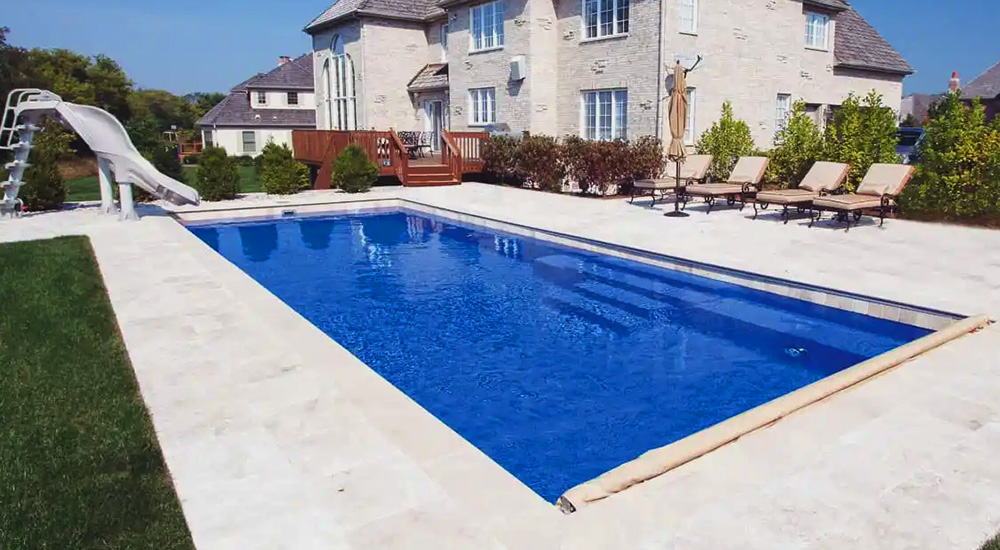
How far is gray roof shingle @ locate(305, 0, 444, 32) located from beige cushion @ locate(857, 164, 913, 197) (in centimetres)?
1847

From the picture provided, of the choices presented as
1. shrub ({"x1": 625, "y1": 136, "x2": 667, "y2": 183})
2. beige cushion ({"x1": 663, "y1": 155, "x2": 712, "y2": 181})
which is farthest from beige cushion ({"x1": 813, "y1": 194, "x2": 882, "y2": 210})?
shrub ({"x1": 625, "y1": 136, "x2": 667, "y2": 183})

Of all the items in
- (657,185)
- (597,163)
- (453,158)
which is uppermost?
(453,158)

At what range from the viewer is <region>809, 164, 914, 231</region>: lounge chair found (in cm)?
1186

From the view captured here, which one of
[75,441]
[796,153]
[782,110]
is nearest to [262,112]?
[782,110]

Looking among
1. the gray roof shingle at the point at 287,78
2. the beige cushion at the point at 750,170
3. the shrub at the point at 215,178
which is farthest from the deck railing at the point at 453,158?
the gray roof shingle at the point at 287,78

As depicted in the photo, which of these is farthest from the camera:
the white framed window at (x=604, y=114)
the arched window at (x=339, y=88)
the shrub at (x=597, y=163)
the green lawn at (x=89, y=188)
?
the arched window at (x=339, y=88)

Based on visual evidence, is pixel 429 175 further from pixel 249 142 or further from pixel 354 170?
pixel 249 142

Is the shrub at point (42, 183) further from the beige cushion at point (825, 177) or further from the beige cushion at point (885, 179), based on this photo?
the beige cushion at point (885, 179)

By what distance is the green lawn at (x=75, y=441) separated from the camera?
3.39m

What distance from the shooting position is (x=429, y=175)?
22.1 meters

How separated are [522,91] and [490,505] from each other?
1976 cm

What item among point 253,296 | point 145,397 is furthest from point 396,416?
point 253,296

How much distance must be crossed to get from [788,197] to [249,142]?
4341cm

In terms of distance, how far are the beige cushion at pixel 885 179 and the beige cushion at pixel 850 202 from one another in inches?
7.7
